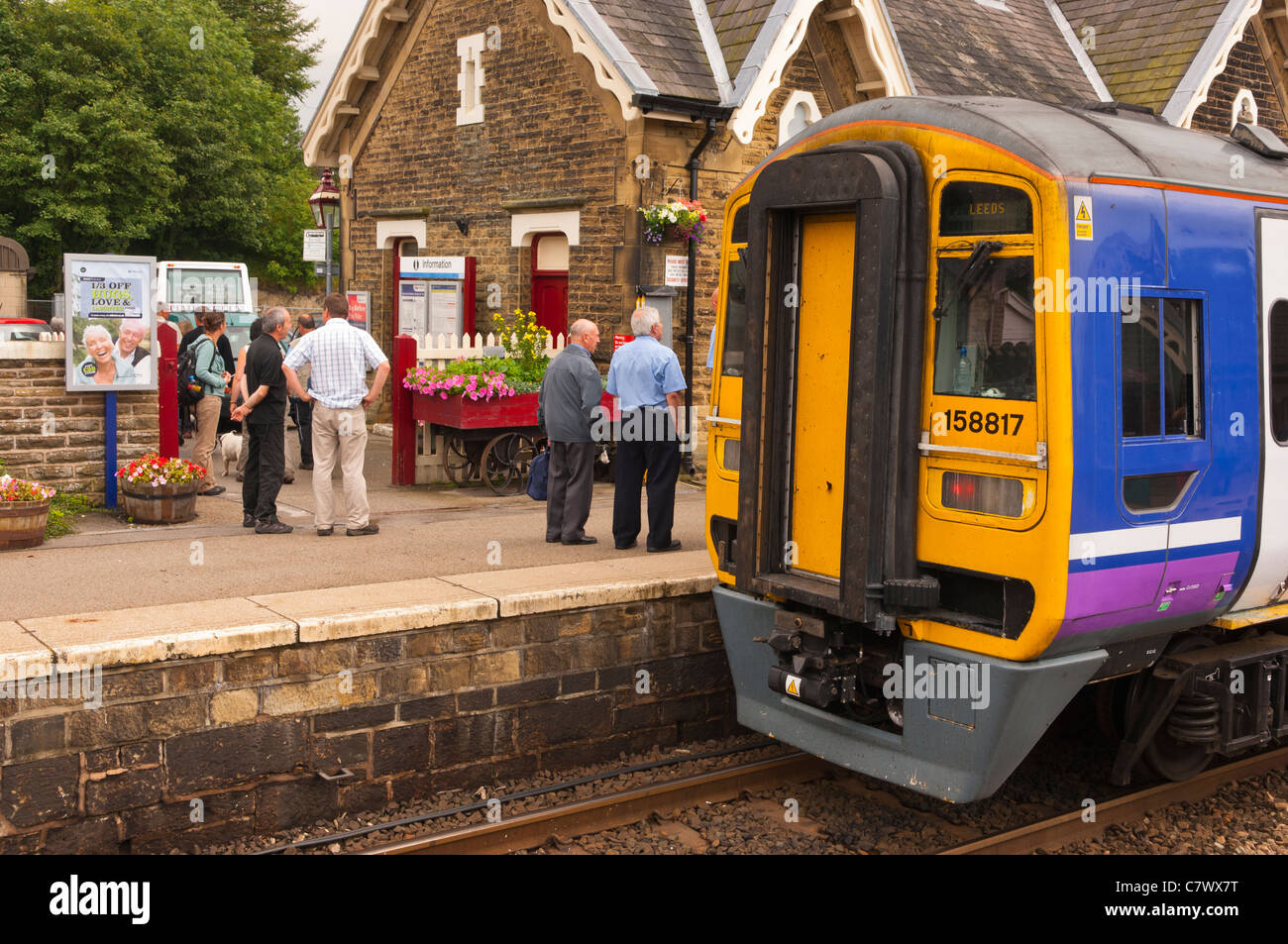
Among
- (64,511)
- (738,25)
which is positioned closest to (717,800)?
(64,511)

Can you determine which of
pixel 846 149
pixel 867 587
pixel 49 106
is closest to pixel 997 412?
pixel 867 587

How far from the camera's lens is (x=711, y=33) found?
15906mm

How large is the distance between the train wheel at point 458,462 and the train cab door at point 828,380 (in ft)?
24.8

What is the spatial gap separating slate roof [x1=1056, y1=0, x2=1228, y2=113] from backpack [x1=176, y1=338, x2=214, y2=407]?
14115 mm

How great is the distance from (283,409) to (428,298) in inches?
272

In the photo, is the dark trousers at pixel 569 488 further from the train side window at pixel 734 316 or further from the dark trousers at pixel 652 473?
the train side window at pixel 734 316

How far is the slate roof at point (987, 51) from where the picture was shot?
18.1 metres

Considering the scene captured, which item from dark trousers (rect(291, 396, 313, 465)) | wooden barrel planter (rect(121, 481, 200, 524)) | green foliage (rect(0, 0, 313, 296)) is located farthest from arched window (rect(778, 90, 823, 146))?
green foliage (rect(0, 0, 313, 296))

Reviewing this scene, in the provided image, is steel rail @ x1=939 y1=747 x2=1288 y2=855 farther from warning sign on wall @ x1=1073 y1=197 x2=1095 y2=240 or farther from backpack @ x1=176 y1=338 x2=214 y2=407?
backpack @ x1=176 y1=338 x2=214 y2=407

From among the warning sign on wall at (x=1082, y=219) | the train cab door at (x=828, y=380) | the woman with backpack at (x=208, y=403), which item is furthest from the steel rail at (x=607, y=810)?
the woman with backpack at (x=208, y=403)

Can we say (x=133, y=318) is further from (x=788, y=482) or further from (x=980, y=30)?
(x=980, y=30)

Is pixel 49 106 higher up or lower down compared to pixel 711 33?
higher up

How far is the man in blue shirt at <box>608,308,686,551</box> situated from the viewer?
31.3 ft

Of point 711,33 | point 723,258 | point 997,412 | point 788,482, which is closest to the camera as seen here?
point 997,412
